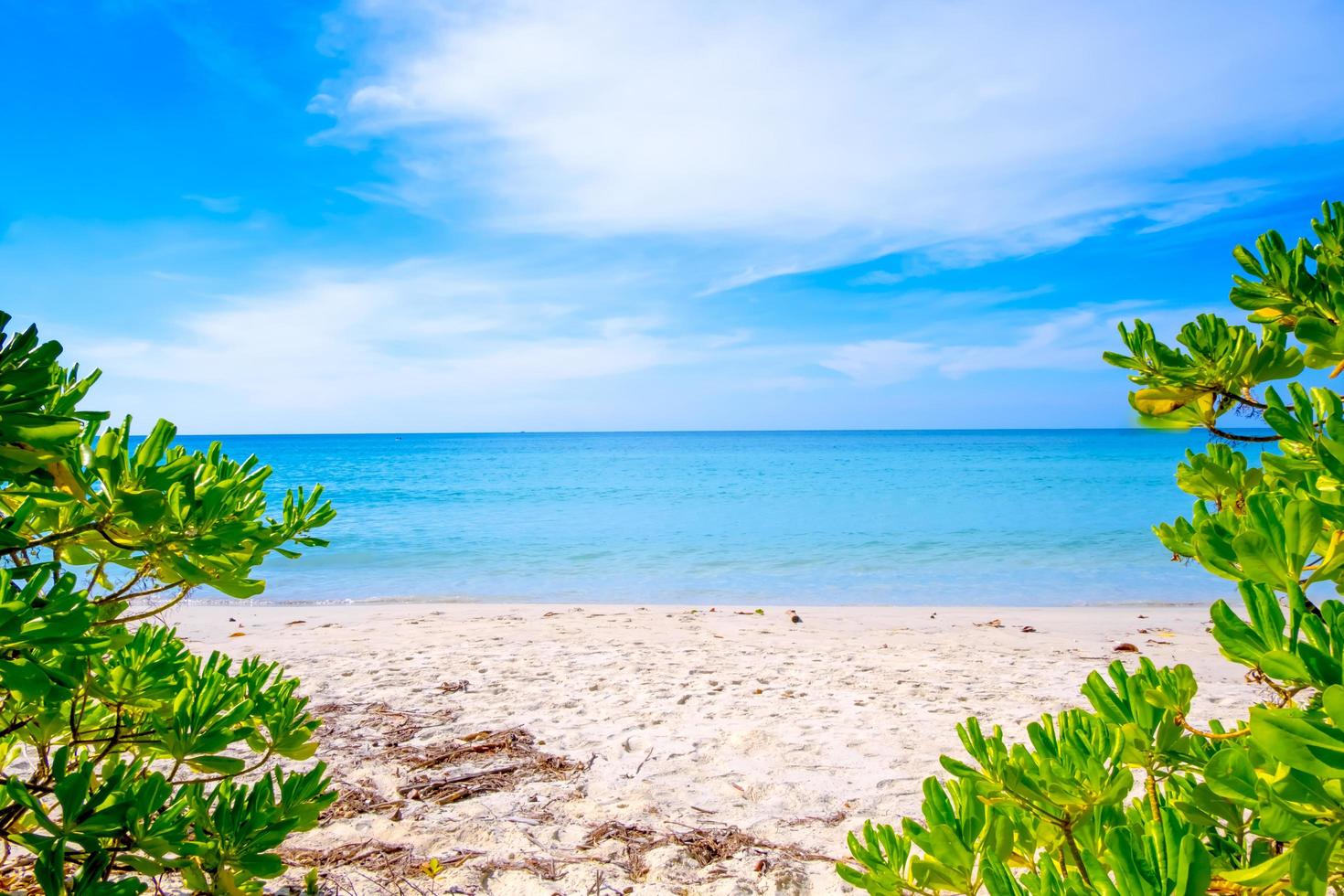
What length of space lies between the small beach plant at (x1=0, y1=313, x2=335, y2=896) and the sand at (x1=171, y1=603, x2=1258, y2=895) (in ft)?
4.63

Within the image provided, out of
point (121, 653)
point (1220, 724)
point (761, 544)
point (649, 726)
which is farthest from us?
point (761, 544)

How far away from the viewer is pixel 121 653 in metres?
1.33

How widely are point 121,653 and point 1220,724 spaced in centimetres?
179

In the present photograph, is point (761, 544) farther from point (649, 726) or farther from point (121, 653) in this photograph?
point (121, 653)

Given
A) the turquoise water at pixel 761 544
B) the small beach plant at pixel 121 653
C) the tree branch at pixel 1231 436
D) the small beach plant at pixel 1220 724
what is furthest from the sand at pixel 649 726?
the turquoise water at pixel 761 544

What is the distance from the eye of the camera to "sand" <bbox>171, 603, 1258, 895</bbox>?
9.18ft

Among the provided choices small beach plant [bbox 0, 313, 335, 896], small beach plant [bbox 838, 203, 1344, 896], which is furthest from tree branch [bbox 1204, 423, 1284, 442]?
small beach plant [bbox 0, 313, 335, 896]

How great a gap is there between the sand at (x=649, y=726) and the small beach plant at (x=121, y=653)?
1412 millimetres

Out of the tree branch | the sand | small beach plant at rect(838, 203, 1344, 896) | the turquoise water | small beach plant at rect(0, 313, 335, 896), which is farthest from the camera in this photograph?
the turquoise water

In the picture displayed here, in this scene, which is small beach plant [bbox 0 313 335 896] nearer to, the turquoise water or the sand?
the sand

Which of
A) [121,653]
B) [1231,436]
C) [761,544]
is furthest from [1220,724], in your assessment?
[761,544]

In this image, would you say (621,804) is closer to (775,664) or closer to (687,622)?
(775,664)

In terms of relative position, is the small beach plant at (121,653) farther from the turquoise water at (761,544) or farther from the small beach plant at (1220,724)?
the turquoise water at (761,544)

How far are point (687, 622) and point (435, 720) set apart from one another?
3963mm
